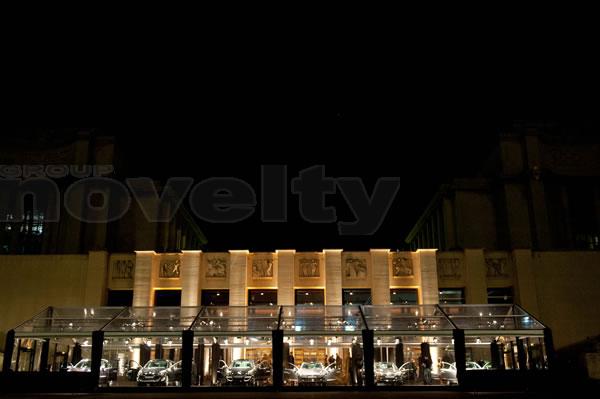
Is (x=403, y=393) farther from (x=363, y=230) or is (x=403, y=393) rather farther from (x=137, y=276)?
(x=363, y=230)

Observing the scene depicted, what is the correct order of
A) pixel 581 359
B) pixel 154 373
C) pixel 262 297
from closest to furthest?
1. pixel 154 373
2. pixel 581 359
3. pixel 262 297

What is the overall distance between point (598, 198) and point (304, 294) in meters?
32.5

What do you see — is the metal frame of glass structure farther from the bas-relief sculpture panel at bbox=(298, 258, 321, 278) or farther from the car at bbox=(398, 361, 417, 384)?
the bas-relief sculpture panel at bbox=(298, 258, 321, 278)

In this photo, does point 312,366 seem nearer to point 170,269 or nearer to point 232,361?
point 232,361

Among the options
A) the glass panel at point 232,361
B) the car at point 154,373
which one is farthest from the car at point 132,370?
the glass panel at point 232,361

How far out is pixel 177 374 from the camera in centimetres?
3306

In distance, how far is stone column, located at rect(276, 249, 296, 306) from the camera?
4653 centimetres

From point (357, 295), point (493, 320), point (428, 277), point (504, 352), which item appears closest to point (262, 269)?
point (357, 295)

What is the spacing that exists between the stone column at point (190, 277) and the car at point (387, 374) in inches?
777

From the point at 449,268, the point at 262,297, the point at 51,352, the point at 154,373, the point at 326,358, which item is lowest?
the point at 154,373

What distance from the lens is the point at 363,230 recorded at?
5816 centimetres

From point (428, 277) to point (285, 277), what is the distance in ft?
39.5

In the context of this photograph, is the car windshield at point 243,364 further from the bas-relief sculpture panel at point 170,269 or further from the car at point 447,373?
the bas-relief sculpture panel at point 170,269

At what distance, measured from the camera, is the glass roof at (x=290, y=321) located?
31.9 metres
